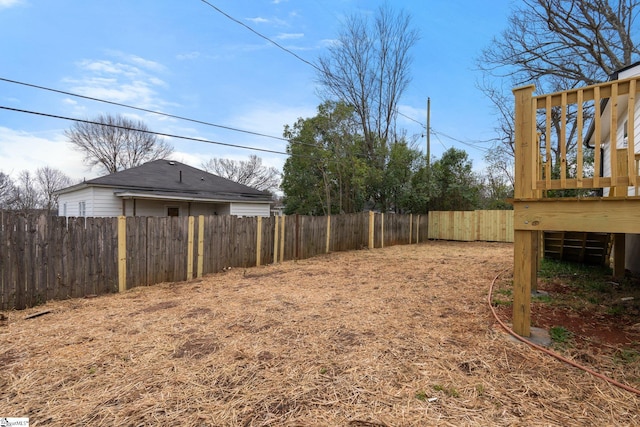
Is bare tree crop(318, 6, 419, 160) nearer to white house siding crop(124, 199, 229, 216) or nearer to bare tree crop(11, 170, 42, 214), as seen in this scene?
white house siding crop(124, 199, 229, 216)

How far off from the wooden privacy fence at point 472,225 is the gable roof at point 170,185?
30.5ft

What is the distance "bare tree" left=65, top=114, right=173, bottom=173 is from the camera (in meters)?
23.5

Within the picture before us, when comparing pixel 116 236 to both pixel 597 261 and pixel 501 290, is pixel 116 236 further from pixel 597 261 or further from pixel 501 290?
pixel 597 261

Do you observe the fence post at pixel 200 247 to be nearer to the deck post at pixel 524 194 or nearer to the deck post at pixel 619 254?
the deck post at pixel 524 194

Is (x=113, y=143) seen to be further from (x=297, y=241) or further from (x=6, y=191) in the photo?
(x=297, y=241)

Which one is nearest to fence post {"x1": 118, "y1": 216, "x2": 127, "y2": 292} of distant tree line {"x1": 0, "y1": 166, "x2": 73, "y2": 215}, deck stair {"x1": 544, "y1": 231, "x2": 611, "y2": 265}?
deck stair {"x1": 544, "y1": 231, "x2": 611, "y2": 265}

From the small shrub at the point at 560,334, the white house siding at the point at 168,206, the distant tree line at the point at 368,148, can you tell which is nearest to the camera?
the small shrub at the point at 560,334

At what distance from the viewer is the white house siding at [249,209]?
1537 centimetres

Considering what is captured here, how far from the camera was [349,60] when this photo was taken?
18.5m

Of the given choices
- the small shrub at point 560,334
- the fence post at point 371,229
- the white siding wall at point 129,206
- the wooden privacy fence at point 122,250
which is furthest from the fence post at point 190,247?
the white siding wall at point 129,206

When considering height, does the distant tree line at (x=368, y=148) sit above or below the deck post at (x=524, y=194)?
above

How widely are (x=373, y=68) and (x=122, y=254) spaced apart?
18241mm

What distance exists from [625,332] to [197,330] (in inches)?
181

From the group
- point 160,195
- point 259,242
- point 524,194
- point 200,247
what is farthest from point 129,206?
point 524,194
